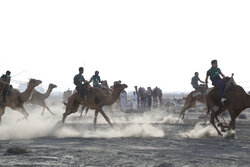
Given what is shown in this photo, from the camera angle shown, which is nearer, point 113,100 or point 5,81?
point 113,100

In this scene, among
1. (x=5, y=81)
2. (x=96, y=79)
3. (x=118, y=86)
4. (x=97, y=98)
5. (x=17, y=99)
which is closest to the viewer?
(x=97, y=98)

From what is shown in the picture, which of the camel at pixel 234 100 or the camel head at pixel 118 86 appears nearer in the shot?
the camel at pixel 234 100

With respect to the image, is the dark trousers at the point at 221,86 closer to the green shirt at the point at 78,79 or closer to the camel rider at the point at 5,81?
the green shirt at the point at 78,79

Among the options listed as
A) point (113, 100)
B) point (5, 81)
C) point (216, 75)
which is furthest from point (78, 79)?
point (216, 75)

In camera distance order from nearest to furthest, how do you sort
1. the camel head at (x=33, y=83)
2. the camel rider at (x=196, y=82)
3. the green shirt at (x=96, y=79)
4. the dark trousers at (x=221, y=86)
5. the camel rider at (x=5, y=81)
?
the dark trousers at (x=221, y=86), the camel rider at (x=5, y=81), the camel head at (x=33, y=83), the green shirt at (x=96, y=79), the camel rider at (x=196, y=82)

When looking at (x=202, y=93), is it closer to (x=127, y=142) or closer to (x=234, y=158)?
(x=127, y=142)

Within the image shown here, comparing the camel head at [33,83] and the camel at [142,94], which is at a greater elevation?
the camel at [142,94]

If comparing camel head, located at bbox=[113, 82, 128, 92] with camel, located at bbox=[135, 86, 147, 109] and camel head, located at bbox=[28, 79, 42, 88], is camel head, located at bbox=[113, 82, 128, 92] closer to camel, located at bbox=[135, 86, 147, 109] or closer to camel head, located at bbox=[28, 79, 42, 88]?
camel head, located at bbox=[28, 79, 42, 88]

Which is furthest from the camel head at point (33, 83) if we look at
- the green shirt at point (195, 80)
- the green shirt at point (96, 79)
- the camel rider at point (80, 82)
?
the green shirt at point (195, 80)

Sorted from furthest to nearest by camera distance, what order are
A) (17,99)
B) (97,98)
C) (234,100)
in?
(17,99) → (97,98) → (234,100)

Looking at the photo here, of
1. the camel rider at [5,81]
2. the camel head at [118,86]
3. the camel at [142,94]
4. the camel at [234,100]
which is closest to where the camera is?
the camel at [234,100]

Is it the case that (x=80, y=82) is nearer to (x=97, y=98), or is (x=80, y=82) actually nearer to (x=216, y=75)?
(x=97, y=98)

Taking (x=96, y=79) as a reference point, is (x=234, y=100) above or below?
below

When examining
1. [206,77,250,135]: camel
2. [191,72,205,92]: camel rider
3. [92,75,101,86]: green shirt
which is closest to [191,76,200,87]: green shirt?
[191,72,205,92]: camel rider
